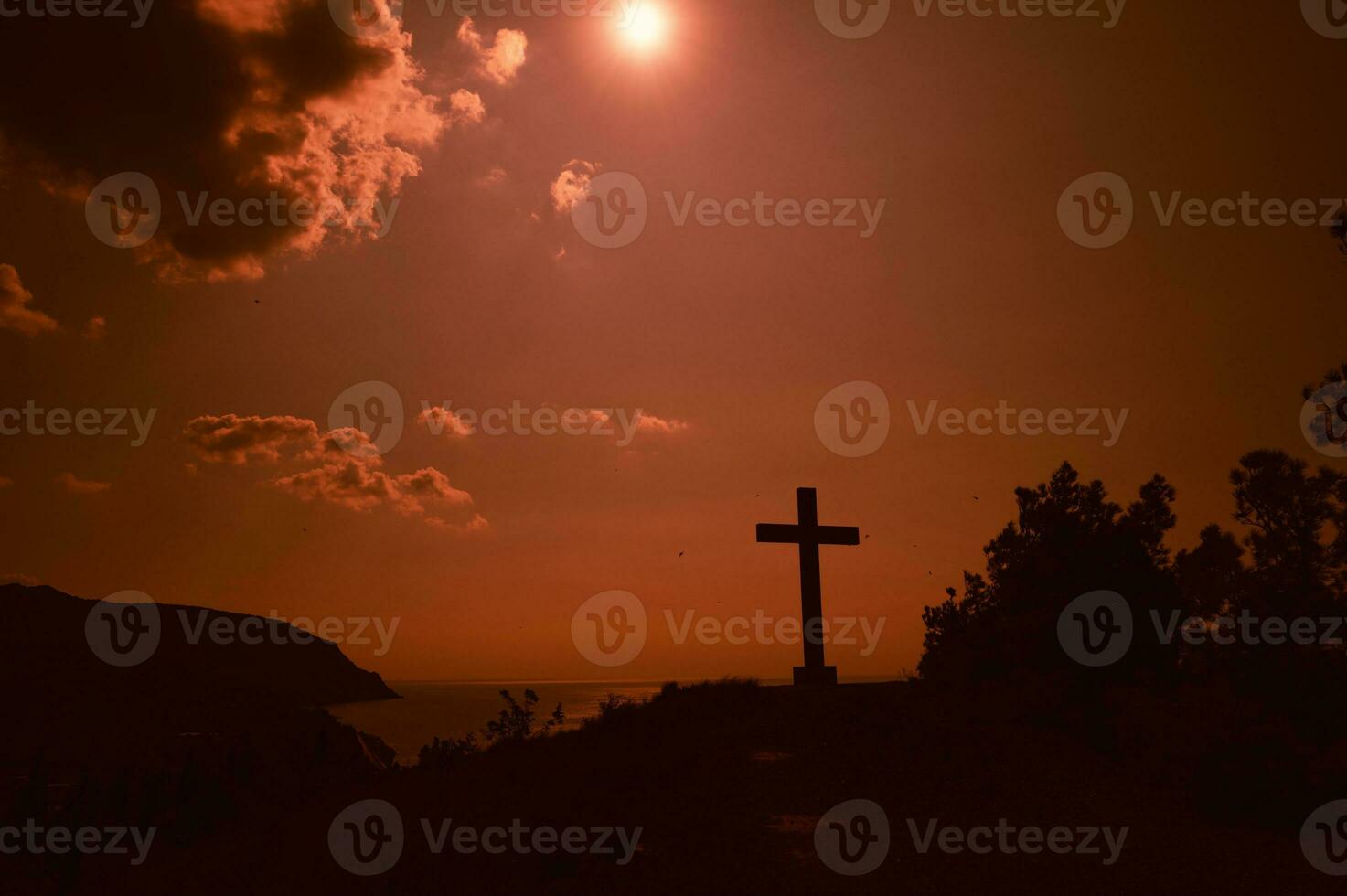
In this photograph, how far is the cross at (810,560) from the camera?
17359mm

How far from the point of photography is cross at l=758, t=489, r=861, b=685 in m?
17.4

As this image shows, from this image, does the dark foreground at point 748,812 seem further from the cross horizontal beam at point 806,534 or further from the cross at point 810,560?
the cross horizontal beam at point 806,534

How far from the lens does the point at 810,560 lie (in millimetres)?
18219

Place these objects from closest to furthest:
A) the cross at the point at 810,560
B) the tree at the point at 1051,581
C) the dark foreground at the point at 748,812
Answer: the dark foreground at the point at 748,812 < the tree at the point at 1051,581 < the cross at the point at 810,560

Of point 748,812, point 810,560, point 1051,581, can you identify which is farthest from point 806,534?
point 748,812

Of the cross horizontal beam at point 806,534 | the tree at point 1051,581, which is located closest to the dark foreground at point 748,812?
the tree at point 1051,581

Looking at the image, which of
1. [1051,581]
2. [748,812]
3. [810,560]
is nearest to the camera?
[748,812]

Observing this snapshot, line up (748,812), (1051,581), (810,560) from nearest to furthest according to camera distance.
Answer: (748,812) → (1051,581) → (810,560)

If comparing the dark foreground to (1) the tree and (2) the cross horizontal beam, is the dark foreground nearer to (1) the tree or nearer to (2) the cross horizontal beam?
(1) the tree

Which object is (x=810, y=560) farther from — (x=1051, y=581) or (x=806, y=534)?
(x=1051, y=581)

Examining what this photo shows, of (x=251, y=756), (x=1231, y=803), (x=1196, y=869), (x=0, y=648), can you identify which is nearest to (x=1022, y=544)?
(x=1231, y=803)

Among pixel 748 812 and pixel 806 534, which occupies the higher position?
pixel 806 534

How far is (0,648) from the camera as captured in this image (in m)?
38.8

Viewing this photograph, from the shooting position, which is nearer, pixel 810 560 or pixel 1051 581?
pixel 1051 581
